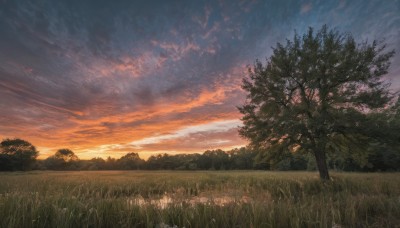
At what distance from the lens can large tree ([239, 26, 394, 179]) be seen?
16.5 m

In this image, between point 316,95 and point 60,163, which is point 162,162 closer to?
point 60,163

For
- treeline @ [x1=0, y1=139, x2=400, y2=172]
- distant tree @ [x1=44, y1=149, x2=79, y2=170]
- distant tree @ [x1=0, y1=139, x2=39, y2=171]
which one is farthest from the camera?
distant tree @ [x1=44, y1=149, x2=79, y2=170]

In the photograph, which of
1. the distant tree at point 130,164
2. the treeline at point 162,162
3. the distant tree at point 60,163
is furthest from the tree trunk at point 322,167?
the distant tree at point 60,163

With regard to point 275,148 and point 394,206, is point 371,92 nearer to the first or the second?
point 275,148

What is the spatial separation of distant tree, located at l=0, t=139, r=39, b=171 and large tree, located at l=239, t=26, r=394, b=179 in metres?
100

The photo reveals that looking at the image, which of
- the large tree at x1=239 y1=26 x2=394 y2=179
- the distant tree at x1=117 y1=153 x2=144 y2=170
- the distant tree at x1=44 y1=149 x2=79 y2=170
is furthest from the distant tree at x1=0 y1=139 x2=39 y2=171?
the large tree at x1=239 y1=26 x2=394 y2=179

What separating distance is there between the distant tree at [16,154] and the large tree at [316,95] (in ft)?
328

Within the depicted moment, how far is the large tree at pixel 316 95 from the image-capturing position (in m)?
16.5

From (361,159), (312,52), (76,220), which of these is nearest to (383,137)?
(361,159)

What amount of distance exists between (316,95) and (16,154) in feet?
362

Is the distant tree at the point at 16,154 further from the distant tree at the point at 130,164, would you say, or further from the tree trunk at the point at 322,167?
the tree trunk at the point at 322,167

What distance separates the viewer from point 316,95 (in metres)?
19.1

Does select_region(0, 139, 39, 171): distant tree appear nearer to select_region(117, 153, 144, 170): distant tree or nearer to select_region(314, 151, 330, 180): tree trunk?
select_region(117, 153, 144, 170): distant tree

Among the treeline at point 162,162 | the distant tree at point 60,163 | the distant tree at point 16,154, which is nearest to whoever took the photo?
the treeline at point 162,162
